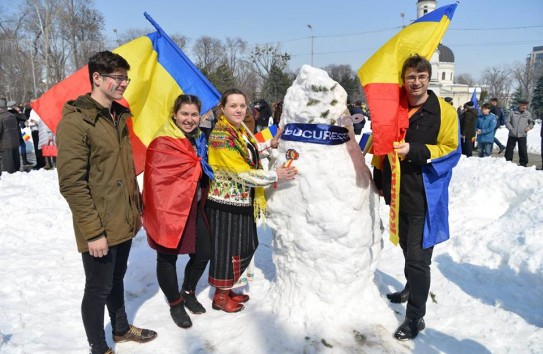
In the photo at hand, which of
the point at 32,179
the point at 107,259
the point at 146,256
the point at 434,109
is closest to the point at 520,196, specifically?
the point at 434,109

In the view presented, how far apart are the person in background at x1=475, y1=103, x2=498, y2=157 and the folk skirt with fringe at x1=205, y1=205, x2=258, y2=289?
32.3 ft

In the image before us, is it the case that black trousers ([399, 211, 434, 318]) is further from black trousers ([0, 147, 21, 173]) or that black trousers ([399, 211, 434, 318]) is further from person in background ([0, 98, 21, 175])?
black trousers ([0, 147, 21, 173])

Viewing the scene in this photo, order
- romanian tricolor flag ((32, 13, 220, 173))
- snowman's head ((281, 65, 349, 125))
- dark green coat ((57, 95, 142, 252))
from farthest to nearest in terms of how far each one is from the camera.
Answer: romanian tricolor flag ((32, 13, 220, 173))
snowman's head ((281, 65, 349, 125))
dark green coat ((57, 95, 142, 252))

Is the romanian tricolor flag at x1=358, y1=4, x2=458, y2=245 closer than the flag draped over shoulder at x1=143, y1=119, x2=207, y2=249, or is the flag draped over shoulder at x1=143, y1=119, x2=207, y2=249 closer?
the romanian tricolor flag at x1=358, y1=4, x2=458, y2=245

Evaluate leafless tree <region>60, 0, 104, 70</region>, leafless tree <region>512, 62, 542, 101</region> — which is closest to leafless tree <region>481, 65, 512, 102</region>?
leafless tree <region>512, 62, 542, 101</region>

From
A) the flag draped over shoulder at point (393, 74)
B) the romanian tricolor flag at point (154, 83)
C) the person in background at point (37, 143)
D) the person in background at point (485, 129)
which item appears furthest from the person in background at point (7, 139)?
the person in background at point (485, 129)

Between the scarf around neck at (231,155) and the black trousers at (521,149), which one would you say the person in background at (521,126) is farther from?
the scarf around neck at (231,155)

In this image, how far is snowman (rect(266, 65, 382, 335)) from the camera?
3.08 m

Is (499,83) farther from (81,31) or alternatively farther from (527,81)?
(81,31)

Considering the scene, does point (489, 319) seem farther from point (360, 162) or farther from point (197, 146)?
point (197, 146)

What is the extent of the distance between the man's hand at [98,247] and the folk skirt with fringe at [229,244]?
107 cm

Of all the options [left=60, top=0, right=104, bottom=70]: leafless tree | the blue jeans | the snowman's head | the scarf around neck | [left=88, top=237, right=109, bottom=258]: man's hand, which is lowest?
[left=88, top=237, right=109, bottom=258]: man's hand

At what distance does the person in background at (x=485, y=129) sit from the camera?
11023 millimetres

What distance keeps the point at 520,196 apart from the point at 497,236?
5.15ft
